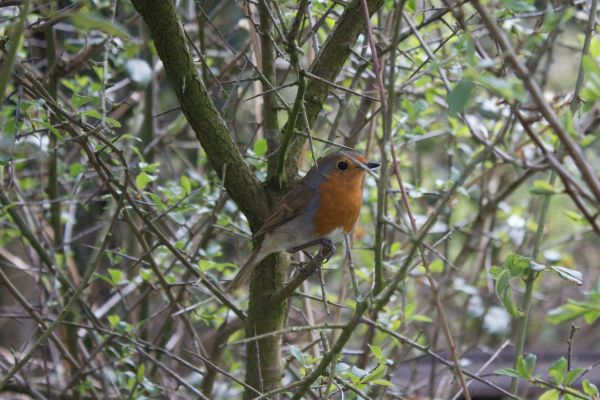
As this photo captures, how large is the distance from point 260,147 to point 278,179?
421 mm

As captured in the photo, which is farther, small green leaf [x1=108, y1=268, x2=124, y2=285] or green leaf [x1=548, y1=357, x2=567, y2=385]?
small green leaf [x1=108, y1=268, x2=124, y2=285]

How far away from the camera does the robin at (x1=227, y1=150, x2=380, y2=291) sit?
10.4ft

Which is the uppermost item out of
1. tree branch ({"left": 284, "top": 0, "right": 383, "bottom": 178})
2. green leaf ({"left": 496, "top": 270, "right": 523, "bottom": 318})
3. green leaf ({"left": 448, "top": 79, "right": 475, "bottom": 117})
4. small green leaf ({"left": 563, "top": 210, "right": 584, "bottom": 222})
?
tree branch ({"left": 284, "top": 0, "right": 383, "bottom": 178})

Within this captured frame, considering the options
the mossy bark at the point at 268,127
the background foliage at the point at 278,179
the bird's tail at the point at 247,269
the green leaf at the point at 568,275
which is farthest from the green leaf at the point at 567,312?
the bird's tail at the point at 247,269

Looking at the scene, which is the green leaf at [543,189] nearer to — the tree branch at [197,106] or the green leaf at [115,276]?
the tree branch at [197,106]

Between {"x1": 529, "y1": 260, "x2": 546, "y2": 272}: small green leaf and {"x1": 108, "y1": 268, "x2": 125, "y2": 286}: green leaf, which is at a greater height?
{"x1": 529, "y1": 260, "x2": 546, "y2": 272}: small green leaf

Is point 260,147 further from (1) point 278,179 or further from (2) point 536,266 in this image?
(2) point 536,266

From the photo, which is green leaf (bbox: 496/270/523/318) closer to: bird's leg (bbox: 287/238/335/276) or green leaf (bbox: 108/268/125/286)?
bird's leg (bbox: 287/238/335/276)

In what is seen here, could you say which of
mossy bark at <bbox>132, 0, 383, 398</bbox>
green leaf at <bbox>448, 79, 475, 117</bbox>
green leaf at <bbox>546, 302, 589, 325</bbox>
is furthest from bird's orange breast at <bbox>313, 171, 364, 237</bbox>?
green leaf at <bbox>448, 79, 475, 117</bbox>

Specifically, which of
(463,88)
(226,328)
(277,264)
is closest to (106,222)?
(226,328)

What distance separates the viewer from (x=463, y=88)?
1524 mm

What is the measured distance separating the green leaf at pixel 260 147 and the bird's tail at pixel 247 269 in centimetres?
41

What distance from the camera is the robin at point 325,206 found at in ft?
Result: 10.4

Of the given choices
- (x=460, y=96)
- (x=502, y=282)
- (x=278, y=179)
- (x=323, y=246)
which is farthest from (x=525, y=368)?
(x=323, y=246)
